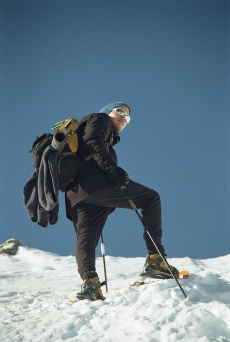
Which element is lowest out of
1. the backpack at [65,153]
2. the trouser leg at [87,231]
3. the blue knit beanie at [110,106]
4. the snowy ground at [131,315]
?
the snowy ground at [131,315]

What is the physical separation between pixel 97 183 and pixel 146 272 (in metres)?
1.24

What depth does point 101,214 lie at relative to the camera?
4.74m

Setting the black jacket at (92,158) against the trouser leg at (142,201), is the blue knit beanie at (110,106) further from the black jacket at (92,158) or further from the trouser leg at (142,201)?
the trouser leg at (142,201)

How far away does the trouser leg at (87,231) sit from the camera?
432cm

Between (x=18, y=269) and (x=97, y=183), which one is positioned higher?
(x=97, y=183)

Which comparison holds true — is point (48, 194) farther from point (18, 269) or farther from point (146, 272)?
point (18, 269)

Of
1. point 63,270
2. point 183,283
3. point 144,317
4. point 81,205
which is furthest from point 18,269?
point 144,317

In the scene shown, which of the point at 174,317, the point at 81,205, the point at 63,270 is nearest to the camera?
the point at 174,317

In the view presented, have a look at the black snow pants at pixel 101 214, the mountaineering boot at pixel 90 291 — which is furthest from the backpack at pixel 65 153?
the mountaineering boot at pixel 90 291

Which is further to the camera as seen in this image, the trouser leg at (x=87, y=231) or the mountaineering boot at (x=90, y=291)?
the trouser leg at (x=87, y=231)

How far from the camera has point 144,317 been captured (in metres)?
3.21

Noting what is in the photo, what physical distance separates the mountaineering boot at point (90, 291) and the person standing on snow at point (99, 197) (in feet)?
0.28

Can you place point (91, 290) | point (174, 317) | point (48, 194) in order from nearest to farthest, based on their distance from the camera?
point (174, 317)
point (91, 290)
point (48, 194)

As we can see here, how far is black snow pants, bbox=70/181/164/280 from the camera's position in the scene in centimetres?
440
